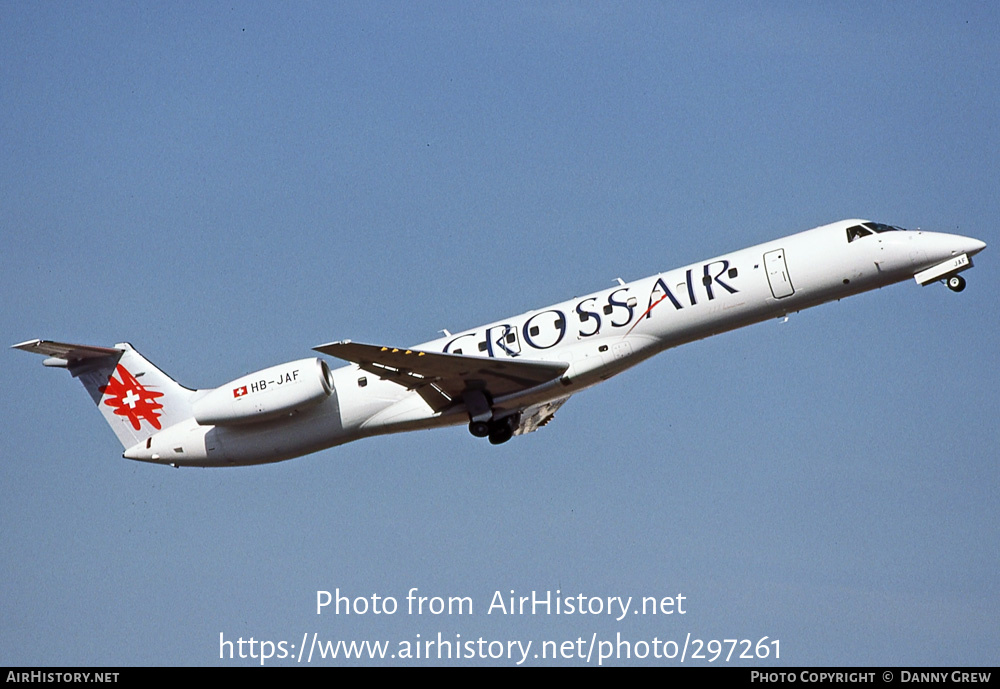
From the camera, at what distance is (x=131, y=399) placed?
95.0ft

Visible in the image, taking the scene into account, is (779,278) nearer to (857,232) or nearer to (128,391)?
(857,232)

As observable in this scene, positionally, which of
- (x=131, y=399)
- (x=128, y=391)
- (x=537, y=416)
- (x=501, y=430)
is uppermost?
(x=128, y=391)

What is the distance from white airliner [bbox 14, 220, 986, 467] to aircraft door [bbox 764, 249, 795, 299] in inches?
0.7

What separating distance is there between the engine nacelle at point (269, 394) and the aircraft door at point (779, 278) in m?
8.80

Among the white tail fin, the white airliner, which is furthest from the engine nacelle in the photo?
the white tail fin

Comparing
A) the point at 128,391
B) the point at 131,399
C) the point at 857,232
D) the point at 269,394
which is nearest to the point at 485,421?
the point at 269,394

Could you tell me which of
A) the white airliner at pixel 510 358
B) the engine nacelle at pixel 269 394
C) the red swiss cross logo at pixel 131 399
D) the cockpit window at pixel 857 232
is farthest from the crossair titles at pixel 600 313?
the red swiss cross logo at pixel 131 399

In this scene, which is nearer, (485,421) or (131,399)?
(485,421)

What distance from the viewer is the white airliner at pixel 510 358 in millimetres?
25422

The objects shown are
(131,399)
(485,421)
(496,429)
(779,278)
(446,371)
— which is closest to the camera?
(779,278)

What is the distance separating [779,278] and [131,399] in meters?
13.7

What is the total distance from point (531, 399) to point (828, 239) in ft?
21.1
